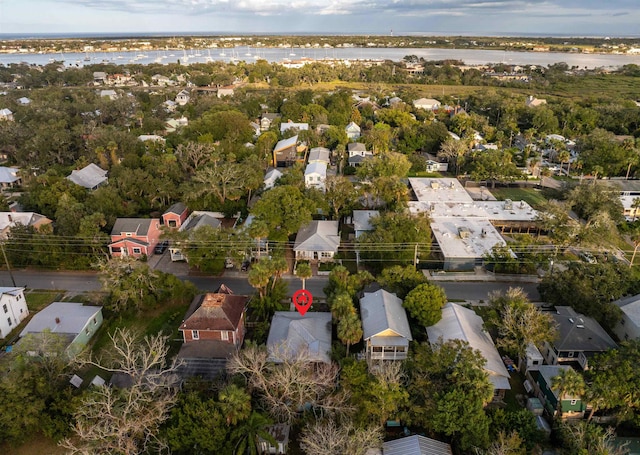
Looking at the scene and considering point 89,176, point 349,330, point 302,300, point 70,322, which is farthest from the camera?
point 89,176

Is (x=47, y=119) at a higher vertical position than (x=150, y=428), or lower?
higher

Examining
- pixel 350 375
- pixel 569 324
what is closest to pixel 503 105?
pixel 569 324

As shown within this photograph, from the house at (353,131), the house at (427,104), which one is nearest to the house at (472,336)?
the house at (353,131)

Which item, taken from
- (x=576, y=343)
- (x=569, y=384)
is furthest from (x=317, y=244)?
(x=569, y=384)

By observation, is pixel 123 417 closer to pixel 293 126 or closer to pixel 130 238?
pixel 130 238

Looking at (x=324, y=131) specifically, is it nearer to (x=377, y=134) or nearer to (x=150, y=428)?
(x=377, y=134)

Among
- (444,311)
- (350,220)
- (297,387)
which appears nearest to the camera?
Answer: (297,387)

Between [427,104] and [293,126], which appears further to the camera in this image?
[427,104]
